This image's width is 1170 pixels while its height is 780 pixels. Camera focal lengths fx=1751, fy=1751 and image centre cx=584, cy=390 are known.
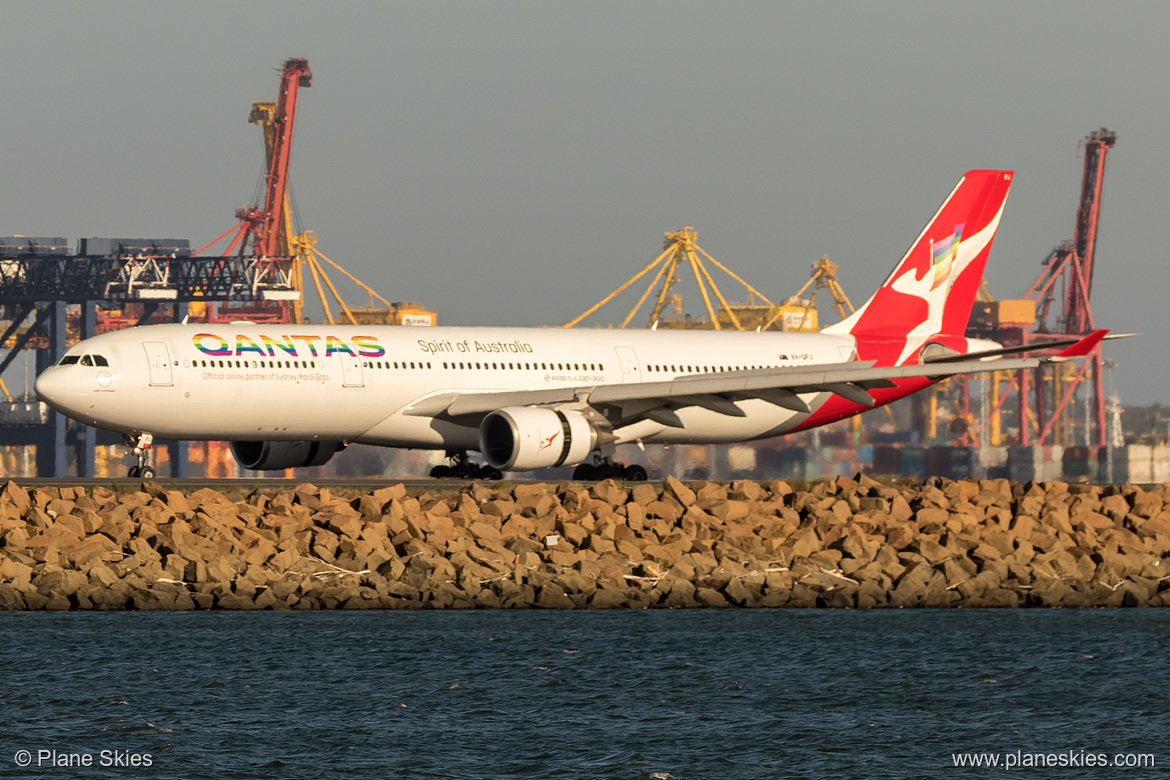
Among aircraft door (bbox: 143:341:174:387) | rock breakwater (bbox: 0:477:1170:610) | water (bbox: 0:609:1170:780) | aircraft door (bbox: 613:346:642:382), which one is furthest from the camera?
aircraft door (bbox: 613:346:642:382)

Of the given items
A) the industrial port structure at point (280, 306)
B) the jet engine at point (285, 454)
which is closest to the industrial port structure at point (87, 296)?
the industrial port structure at point (280, 306)

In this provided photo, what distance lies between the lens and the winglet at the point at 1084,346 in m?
37.2

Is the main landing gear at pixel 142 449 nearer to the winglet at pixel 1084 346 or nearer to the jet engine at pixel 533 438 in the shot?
the jet engine at pixel 533 438

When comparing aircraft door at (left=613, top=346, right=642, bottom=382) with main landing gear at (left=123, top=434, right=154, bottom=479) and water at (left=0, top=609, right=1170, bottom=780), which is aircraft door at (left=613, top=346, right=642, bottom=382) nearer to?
main landing gear at (left=123, top=434, right=154, bottom=479)

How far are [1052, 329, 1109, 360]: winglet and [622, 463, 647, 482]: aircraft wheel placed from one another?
976cm

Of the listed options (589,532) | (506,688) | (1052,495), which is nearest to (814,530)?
(589,532)

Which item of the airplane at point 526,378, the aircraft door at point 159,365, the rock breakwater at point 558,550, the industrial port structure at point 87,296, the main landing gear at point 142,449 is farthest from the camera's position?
the industrial port structure at point 87,296

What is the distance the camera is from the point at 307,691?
22094 mm

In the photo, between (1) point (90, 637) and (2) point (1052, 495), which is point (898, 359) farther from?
(1) point (90, 637)

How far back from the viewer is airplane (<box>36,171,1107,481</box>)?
118 feet

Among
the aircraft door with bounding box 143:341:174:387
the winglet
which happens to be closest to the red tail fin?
the winglet

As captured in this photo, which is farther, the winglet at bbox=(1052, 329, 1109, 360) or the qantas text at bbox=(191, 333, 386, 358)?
the winglet at bbox=(1052, 329, 1109, 360)

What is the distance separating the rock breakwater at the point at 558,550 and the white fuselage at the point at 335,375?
10.5 feet

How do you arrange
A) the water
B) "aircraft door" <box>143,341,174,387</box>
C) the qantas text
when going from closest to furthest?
the water < "aircraft door" <box>143,341,174,387</box> < the qantas text
